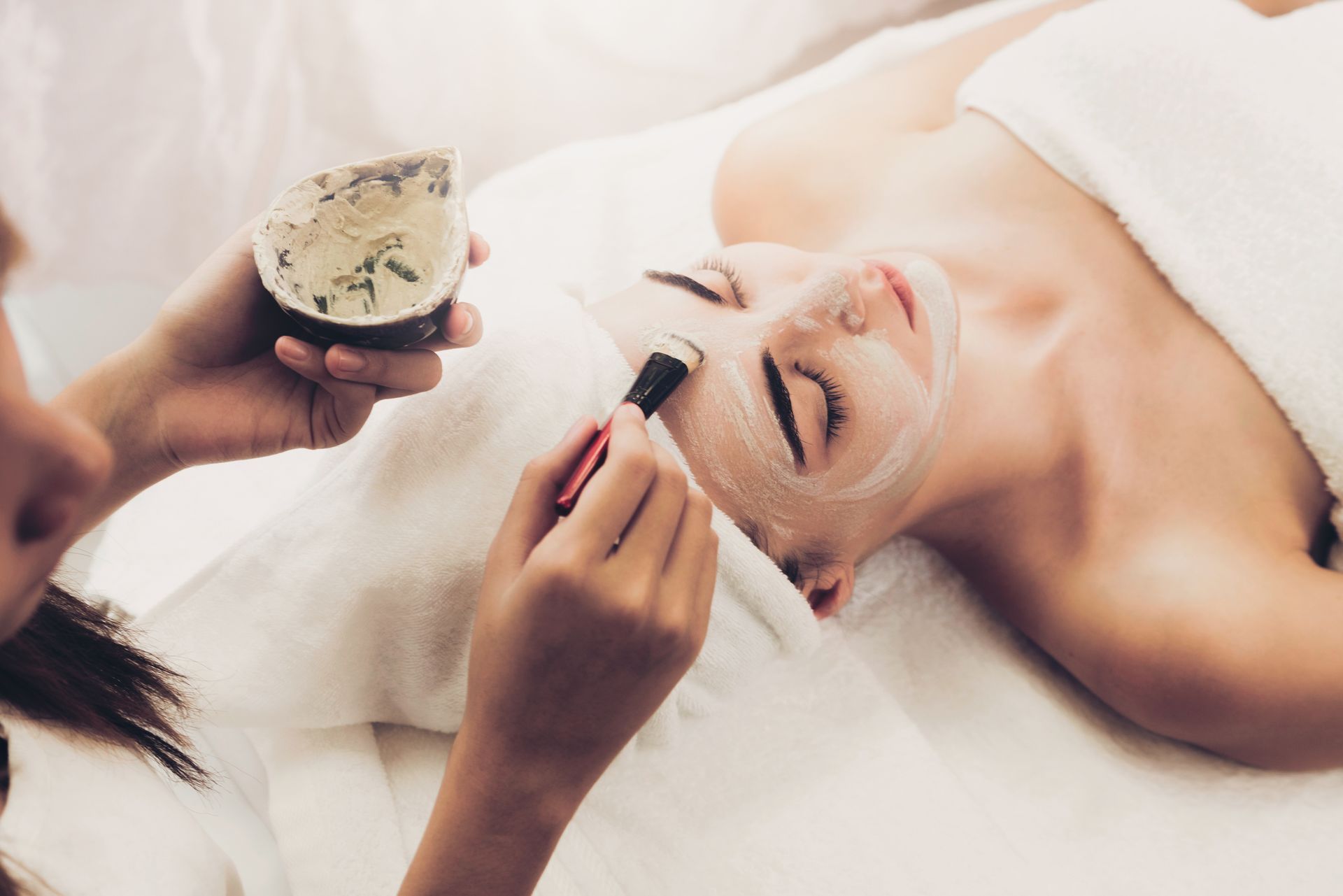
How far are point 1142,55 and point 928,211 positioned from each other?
34 centimetres

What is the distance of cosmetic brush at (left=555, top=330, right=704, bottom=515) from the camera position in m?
0.62

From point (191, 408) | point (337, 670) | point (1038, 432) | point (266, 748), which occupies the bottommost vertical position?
point (266, 748)

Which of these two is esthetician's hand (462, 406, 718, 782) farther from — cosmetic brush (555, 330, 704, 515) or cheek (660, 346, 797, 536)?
cheek (660, 346, 797, 536)

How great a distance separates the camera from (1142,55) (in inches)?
43.5

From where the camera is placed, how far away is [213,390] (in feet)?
2.63

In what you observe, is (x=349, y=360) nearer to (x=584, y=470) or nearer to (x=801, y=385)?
(x=584, y=470)

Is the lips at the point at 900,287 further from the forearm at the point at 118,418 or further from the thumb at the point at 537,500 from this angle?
the forearm at the point at 118,418

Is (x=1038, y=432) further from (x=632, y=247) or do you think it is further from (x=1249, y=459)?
(x=632, y=247)

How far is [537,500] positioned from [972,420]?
0.59m

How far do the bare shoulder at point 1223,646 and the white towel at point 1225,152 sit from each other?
0.18 meters

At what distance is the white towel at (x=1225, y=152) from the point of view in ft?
3.31

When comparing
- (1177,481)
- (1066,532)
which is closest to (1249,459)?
(1177,481)

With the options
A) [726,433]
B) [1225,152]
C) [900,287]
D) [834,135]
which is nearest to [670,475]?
[726,433]

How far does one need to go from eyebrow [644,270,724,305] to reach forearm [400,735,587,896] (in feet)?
1.70
